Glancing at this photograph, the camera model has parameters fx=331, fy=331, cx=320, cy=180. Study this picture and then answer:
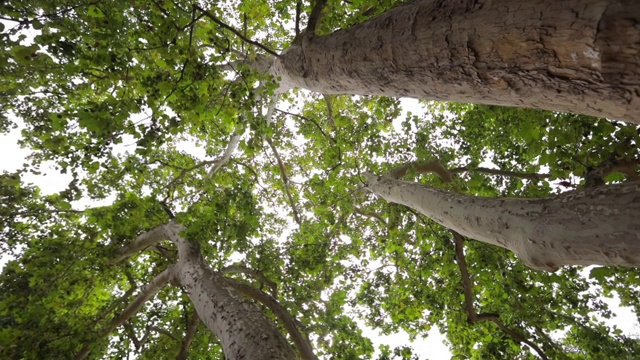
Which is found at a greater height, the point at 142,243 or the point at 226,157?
the point at 226,157

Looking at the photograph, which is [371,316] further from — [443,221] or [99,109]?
[99,109]

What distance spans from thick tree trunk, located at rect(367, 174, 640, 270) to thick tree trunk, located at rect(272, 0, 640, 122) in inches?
25.6

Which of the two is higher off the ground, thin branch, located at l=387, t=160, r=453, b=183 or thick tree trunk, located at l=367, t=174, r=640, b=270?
thin branch, located at l=387, t=160, r=453, b=183

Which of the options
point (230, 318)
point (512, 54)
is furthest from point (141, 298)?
point (512, 54)

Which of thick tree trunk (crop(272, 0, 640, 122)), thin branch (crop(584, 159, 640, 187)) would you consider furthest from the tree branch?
thin branch (crop(584, 159, 640, 187))

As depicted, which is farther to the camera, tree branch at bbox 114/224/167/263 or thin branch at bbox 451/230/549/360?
tree branch at bbox 114/224/167/263

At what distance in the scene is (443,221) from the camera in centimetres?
343

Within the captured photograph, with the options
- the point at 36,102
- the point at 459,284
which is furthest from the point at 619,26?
the point at 36,102

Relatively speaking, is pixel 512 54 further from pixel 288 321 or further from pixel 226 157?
A: pixel 226 157

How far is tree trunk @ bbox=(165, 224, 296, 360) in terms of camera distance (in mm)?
2523

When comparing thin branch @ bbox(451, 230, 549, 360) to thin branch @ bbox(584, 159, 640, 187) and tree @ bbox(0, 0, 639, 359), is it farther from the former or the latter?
thin branch @ bbox(584, 159, 640, 187)

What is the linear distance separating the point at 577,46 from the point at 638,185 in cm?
115

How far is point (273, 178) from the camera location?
31.9 feet

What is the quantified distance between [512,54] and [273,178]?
8.57 metres
